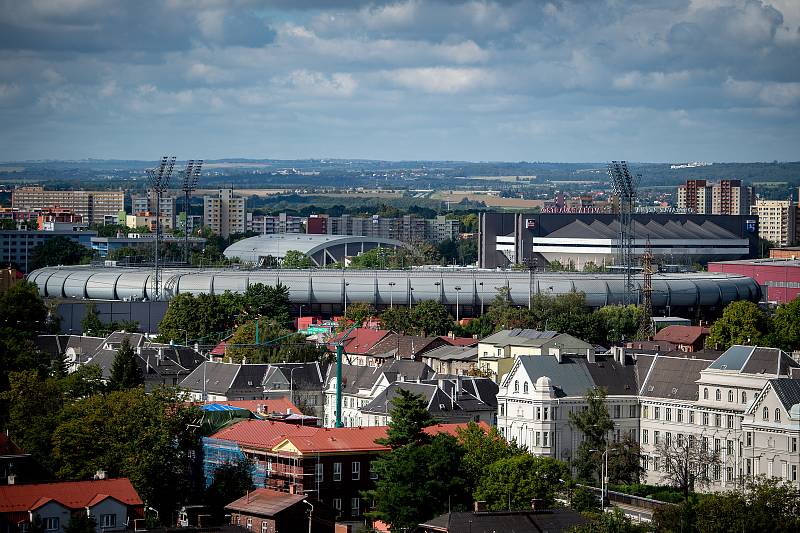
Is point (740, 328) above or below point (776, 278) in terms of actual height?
above

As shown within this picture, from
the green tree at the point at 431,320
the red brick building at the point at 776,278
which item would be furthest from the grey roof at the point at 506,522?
the red brick building at the point at 776,278

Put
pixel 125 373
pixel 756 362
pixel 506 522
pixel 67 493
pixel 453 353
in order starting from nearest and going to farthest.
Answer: pixel 506 522
pixel 67 493
pixel 756 362
pixel 125 373
pixel 453 353

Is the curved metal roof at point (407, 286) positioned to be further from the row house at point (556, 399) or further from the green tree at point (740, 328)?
the row house at point (556, 399)

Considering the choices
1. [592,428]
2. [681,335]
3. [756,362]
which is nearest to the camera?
[592,428]

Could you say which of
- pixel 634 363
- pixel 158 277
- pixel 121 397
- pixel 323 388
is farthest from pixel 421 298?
pixel 121 397

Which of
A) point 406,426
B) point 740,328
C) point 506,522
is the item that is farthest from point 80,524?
point 740,328

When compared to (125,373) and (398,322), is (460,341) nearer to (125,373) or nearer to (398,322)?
(398,322)

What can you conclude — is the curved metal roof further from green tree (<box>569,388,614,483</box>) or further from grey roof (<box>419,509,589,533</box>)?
grey roof (<box>419,509,589,533</box>)
